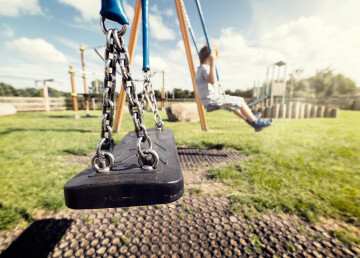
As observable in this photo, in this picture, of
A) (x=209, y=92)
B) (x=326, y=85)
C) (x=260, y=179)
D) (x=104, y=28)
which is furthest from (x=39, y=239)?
(x=326, y=85)

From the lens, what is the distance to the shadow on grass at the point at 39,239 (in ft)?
3.43

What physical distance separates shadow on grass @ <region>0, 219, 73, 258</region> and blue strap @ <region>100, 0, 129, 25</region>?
1291 mm

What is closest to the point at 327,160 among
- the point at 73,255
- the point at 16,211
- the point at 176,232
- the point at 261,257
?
the point at 261,257

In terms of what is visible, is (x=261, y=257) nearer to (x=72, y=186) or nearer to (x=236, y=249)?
(x=236, y=249)

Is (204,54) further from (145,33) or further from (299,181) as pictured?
(299,181)

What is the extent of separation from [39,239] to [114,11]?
1394 mm

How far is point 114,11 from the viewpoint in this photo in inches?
27.1

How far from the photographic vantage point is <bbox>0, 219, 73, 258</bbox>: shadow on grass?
104 centimetres

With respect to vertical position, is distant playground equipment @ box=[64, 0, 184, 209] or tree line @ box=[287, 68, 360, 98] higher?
tree line @ box=[287, 68, 360, 98]

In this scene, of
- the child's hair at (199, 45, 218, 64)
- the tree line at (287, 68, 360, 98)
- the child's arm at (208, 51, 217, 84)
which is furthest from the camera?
the tree line at (287, 68, 360, 98)

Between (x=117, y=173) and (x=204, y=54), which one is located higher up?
(x=204, y=54)

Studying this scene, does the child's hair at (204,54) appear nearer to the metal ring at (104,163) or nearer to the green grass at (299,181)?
the green grass at (299,181)

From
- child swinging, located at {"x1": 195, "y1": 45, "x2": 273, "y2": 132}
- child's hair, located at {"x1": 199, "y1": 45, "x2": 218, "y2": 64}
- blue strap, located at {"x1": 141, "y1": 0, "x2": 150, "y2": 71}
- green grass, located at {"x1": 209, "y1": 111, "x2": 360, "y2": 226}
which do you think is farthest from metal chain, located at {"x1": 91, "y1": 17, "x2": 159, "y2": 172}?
child's hair, located at {"x1": 199, "y1": 45, "x2": 218, "y2": 64}

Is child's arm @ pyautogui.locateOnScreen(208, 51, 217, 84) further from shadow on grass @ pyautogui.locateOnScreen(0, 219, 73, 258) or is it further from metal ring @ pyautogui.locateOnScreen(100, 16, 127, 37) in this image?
shadow on grass @ pyautogui.locateOnScreen(0, 219, 73, 258)
